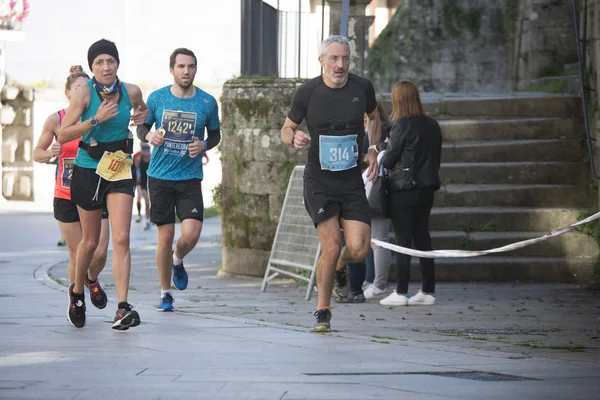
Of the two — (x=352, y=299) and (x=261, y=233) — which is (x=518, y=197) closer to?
(x=261, y=233)

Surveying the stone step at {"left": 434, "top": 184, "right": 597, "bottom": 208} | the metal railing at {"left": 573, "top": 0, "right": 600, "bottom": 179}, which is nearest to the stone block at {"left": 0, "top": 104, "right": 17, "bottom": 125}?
the stone step at {"left": 434, "top": 184, "right": 597, "bottom": 208}

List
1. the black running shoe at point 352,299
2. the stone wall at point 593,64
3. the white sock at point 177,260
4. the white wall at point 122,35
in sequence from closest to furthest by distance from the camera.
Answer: the white sock at point 177,260, the black running shoe at point 352,299, the stone wall at point 593,64, the white wall at point 122,35

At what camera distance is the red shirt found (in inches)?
356

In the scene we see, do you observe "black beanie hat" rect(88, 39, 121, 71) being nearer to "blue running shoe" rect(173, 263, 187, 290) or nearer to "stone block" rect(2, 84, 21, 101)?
"blue running shoe" rect(173, 263, 187, 290)

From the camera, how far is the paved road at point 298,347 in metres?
5.79

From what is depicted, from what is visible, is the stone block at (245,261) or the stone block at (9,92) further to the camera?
the stone block at (9,92)

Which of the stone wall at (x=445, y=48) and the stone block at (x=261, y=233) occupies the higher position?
the stone wall at (x=445, y=48)

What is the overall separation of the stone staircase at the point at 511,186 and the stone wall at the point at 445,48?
244 inches

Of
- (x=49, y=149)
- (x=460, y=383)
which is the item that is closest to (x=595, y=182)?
(x=49, y=149)

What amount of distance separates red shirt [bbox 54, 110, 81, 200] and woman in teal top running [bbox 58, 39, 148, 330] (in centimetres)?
51

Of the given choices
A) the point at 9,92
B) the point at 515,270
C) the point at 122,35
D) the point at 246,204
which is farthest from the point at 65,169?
the point at 122,35

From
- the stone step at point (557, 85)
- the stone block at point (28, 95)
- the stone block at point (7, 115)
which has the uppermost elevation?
the stone step at point (557, 85)

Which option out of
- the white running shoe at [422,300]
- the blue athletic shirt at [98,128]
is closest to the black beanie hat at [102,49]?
the blue athletic shirt at [98,128]

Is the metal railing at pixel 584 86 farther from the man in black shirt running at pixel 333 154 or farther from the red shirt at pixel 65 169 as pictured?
the red shirt at pixel 65 169
